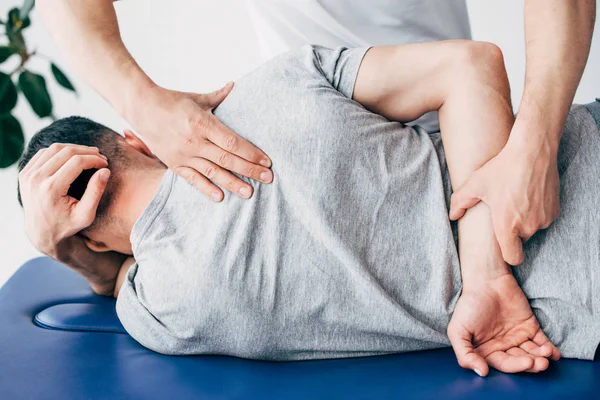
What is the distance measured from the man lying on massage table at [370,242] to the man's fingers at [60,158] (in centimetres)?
→ 27

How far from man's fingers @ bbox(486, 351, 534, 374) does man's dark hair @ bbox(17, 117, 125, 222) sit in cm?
90

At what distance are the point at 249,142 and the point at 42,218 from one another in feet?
1.81

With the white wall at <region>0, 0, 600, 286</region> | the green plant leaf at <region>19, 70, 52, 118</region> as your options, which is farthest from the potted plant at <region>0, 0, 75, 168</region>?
the white wall at <region>0, 0, 600, 286</region>

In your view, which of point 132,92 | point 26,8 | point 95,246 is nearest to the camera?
point 132,92

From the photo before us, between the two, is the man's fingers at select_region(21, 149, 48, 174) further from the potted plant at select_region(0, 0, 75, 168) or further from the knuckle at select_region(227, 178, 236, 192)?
the potted plant at select_region(0, 0, 75, 168)

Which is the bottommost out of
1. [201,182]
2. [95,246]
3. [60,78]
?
[95,246]

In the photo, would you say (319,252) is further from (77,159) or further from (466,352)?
(77,159)

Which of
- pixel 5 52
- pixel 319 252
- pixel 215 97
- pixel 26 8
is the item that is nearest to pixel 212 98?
pixel 215 97

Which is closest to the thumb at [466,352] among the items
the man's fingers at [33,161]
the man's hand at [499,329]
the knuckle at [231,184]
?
the man's hand at [499,329]

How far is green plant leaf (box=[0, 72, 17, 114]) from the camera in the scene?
2736 millimetres

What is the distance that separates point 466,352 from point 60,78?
2366 mm

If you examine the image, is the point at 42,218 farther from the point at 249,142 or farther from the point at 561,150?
the point at 561,150

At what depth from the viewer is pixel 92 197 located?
1310mm

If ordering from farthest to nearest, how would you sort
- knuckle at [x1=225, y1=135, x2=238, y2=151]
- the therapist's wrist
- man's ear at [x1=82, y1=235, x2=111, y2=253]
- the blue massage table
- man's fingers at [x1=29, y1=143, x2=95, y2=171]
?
man's ear at [x1=82, y1=235, x2=111, y2=253] → man's fingers at [x1=29, y1=143, x2=95, y2=171] → the therapist's wrist → knuckle at [x1=225, y1=135, x2=238, y2=151] → the blue massage table
